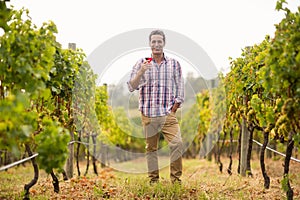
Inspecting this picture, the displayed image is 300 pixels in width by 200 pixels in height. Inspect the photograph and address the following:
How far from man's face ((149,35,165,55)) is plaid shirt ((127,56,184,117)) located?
135mm

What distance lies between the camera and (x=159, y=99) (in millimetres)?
5465

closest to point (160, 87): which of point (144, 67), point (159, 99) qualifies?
point (159, 99)

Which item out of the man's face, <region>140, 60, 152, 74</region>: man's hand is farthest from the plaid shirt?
<region>140, 60, 152, 74</region>: man's hand

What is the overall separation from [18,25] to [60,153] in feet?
3.81

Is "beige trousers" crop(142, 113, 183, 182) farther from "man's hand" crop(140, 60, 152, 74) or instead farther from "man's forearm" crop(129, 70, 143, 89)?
"man's hand" crop(140, 60, 152, 74)

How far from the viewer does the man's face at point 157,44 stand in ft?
17.9

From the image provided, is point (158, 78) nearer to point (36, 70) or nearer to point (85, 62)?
point (85, 62)

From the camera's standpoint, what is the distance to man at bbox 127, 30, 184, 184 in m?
5.36

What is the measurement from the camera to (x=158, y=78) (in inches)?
219

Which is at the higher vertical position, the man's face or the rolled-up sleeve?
the man's face

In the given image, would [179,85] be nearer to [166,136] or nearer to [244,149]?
[166,136]

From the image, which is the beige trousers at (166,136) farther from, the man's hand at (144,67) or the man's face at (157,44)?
the man's face at (157,44)

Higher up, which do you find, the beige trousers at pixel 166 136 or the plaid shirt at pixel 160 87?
the plaid shirt at pixel 160 87

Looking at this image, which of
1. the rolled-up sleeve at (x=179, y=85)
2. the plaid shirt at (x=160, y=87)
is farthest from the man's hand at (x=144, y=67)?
the rolled-up sleeve at (x=179, y=85)
